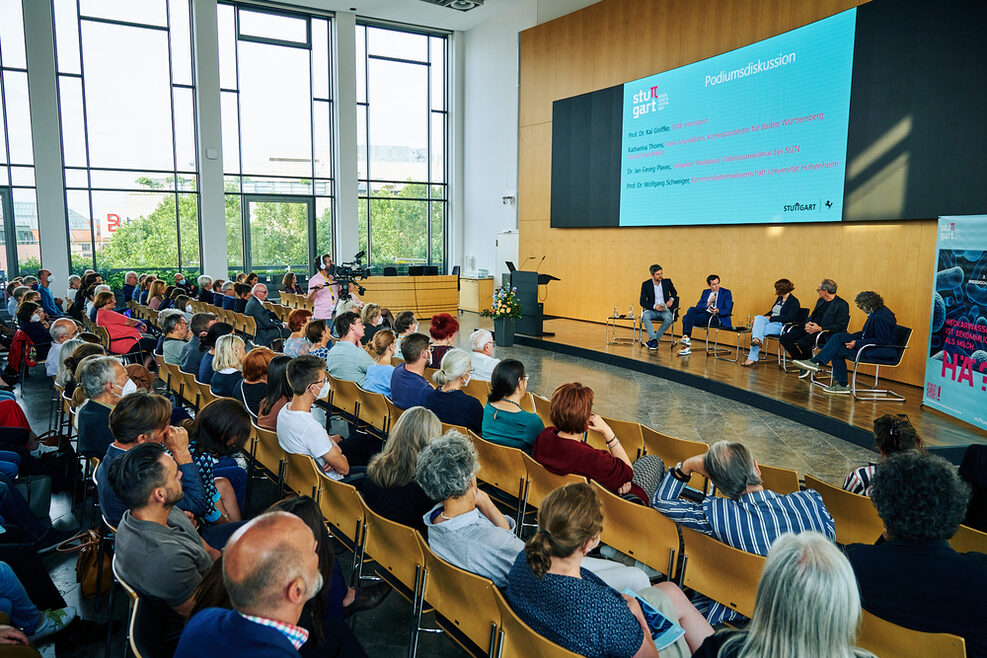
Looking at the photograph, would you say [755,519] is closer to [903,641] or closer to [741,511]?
[741,511]

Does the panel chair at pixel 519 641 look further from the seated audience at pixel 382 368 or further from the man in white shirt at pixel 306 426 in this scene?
the seated audience at pixel 382 368

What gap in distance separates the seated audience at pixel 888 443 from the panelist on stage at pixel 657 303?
23.1 feet

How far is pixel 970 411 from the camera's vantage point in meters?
6.05

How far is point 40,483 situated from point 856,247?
9095 millimetres

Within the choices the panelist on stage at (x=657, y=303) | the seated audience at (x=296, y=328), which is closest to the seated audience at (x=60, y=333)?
the seated audience at (x=296, y=328)

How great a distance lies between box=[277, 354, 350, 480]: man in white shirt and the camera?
3582 mm

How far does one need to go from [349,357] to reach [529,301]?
638cm

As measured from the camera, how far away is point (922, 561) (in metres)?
2.09

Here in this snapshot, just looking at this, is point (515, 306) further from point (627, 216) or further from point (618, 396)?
point (618, 396)

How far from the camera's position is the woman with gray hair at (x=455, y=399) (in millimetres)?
4172

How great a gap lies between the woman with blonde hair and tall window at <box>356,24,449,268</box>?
53.1 feet

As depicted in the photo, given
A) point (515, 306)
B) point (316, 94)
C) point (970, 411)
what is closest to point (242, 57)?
point (316, 94)

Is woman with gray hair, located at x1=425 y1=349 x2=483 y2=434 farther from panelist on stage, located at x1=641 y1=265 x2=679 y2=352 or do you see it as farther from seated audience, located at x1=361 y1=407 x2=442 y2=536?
panelist on stage, located at x1=641 y1=265 x2=679 y2=352

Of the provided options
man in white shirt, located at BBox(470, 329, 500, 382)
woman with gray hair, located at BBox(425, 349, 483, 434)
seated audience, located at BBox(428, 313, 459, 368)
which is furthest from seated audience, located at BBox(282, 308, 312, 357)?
woman with gray hair, located at BBox(425, 349, 483, 434)
